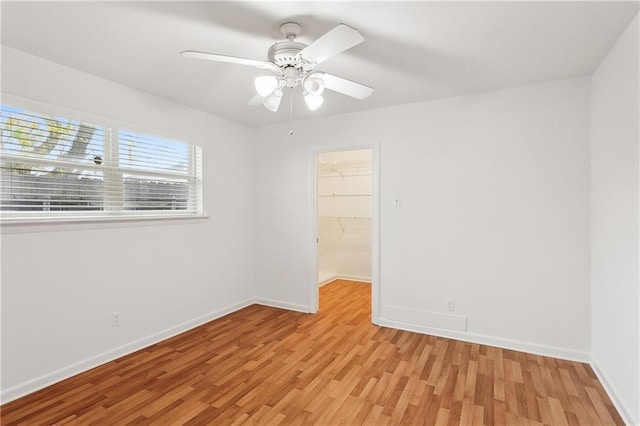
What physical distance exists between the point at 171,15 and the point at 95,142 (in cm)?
147

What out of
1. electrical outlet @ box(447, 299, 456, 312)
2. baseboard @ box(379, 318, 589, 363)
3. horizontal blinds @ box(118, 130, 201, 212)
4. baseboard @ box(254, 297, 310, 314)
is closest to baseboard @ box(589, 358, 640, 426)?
baseboard @ box(379, 318, 589, 363)

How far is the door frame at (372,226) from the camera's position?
12.1ft

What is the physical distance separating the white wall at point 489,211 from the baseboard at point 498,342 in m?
0.01

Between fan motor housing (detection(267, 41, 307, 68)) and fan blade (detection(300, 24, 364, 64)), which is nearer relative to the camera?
fan blade (detection(300, 24, 364, 64))

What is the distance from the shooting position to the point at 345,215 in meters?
6.05

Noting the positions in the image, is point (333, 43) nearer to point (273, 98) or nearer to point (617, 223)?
point (273, 98)

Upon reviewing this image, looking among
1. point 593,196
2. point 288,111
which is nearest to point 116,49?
point 288,111

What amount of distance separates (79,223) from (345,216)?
4.19 metres

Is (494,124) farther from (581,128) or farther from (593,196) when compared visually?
(593,196)

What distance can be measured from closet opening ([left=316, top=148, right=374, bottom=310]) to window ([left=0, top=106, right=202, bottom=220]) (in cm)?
293

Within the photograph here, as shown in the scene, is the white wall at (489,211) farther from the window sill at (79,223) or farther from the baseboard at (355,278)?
the baseboard at (355,278)

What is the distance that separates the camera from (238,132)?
424 cm

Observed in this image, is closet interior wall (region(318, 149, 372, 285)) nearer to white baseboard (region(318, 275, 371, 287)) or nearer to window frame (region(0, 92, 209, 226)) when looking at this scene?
white baseboard (region(318, 275, 371, 287))

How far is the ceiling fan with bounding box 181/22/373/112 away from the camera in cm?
172
